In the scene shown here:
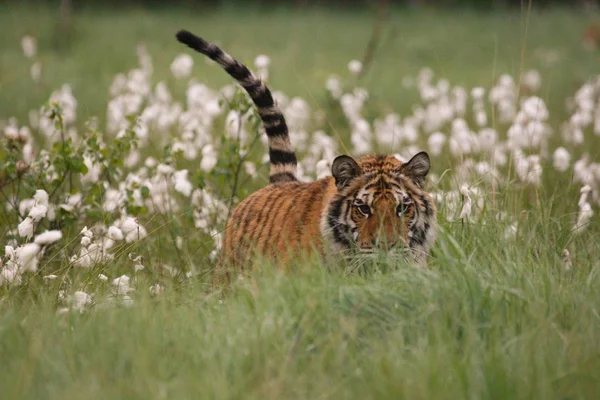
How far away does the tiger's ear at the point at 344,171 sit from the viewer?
5149 mm

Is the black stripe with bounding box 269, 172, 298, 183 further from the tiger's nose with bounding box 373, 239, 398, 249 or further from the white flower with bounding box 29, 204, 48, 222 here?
the white flower with bounding box 29, 204, 48, 222

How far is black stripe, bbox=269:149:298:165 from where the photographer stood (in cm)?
630

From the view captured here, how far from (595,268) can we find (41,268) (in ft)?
9.82

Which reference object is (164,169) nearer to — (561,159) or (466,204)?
(466,204)

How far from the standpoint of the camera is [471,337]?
12.6 feet

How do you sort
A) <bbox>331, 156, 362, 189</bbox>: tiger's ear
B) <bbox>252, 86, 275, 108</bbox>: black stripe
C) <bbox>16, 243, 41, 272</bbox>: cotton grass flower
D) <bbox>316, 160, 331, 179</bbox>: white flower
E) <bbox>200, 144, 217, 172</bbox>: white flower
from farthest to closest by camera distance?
1. <bbox>200, 144, 217, 172</bbox>: white flower
2. <bbox>316, 160, 331, 179</bbox>: white flower
3. <bbox>252, 86, 275, 108</bbox>: black stripe
4. <bbox>331, 156, 362, 189</bbox>: tiger's ear
5. <bbox>16, 243, 41, 272</bbox>: cotton grass flower

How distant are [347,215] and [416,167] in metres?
0.49

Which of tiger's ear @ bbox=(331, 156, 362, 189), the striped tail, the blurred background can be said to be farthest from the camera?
the blurred background

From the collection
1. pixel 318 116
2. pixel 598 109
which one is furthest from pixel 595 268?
pixel 318 116

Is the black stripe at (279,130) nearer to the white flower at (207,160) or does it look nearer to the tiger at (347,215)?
the tiger at (347,215)

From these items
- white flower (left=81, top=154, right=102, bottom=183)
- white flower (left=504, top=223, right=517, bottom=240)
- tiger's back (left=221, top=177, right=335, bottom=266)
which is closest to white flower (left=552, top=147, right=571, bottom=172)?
white flower (left=504, top=223, right=517, bottom=240)

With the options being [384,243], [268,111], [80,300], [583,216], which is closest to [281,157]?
[268,111]

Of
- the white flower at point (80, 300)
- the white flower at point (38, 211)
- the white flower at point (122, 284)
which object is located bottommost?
the white flower at point (80, 300)

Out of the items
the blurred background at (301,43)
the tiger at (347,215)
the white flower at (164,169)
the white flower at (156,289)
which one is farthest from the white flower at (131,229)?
the blurred background at (301,43)
